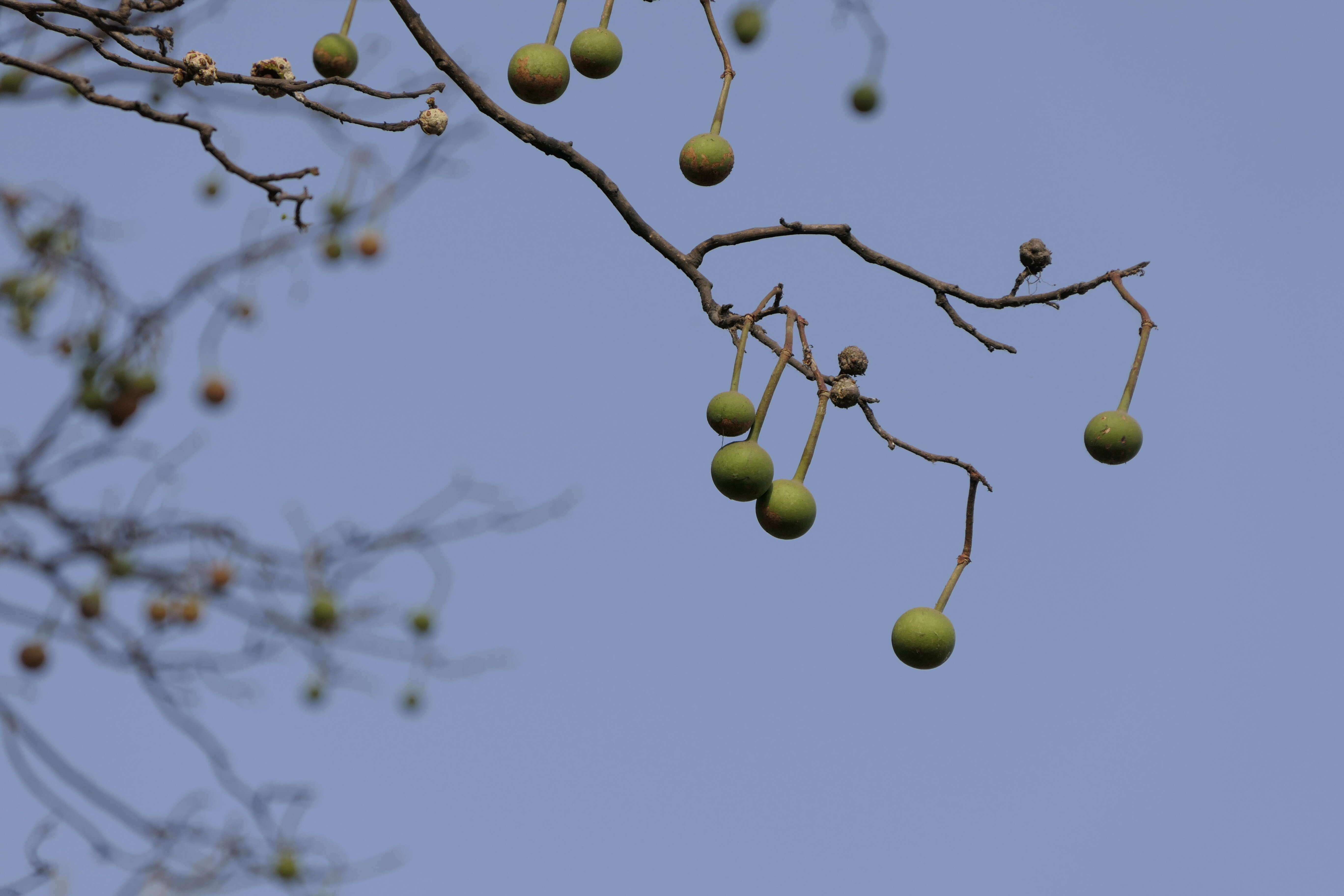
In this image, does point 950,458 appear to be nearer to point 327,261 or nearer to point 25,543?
point 25,543

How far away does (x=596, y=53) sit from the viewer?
3.08 metres

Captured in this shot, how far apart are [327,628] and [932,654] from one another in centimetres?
243

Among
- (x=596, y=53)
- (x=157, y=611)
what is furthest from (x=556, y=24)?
(x=157, y=611)

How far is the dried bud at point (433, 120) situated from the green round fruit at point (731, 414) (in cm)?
106

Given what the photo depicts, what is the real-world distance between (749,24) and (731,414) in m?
1.78

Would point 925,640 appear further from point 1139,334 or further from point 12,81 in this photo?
point 12,81

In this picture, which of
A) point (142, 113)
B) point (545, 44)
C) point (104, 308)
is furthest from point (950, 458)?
point (104, 308)

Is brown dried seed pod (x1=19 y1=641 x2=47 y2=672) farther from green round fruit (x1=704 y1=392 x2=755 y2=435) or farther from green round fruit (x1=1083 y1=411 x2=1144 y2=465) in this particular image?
green round fruit (x1=1083 y1=411 x2=1144 y2=465)

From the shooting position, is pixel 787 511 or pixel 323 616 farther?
pixel 323 616

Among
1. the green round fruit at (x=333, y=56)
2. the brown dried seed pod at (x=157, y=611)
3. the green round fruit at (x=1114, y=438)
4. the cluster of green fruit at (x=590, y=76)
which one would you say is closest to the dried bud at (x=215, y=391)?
the brown dried seed pod at (x=157, y=611)

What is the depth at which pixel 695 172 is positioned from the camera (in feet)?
9.80

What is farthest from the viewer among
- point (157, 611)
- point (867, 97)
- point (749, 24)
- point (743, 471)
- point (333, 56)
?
point (157, 611)

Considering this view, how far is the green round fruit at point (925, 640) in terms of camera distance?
2.91 meters

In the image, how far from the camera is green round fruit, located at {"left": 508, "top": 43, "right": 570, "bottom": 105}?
3.00 m
